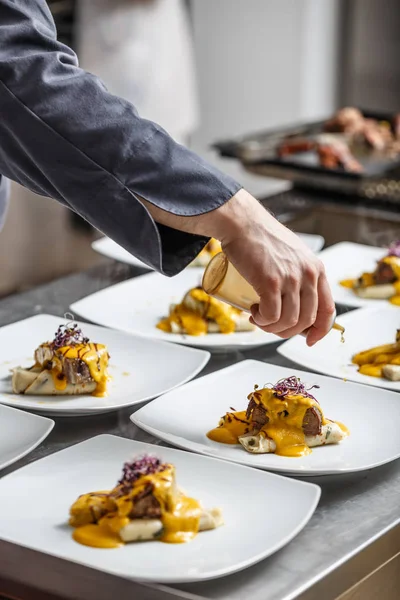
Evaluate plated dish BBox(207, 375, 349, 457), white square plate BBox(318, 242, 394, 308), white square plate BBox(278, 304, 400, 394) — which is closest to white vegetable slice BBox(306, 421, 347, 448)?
plated dish BBox(207, 375, 349, 457)

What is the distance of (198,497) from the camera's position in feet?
4.07

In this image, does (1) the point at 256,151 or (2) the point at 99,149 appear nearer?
(2) the point at 99,149

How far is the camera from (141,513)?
1.15 metres

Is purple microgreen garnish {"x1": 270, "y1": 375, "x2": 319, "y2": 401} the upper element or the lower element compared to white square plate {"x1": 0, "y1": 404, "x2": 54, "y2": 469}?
upper

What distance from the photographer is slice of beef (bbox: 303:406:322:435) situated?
140 cm

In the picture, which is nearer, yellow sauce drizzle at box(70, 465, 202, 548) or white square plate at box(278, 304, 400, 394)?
yellow sauce drizzle at box(70, 465, 202, 548)

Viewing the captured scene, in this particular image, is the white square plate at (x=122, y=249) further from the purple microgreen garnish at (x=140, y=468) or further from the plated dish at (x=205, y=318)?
the purple microgreen garnish at (x=140, y=468)

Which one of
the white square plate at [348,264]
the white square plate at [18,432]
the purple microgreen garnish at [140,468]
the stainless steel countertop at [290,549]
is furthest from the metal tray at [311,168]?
the purple microgreen garnish at [140,468]

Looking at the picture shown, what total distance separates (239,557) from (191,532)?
0.26ft

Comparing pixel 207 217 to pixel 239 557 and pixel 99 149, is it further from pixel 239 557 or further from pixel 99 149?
pixel 239 557

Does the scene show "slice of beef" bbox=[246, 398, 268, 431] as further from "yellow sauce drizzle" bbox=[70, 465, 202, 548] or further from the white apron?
the white apron

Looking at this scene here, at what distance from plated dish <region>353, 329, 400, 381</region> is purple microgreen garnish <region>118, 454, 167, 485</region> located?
619 millimetres

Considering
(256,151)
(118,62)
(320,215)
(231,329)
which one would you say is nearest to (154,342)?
(231,329)

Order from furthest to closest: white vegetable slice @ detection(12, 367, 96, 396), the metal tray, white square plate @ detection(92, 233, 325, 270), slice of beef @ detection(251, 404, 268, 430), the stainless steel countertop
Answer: the metal tray → white square plate @ detection(92, 233, 325, 270) → white vegetable slice @ detection(12, 367, 96, 396) → slice of beef @ detection(251, 404, 268, 430) → the stainless steel countertop
